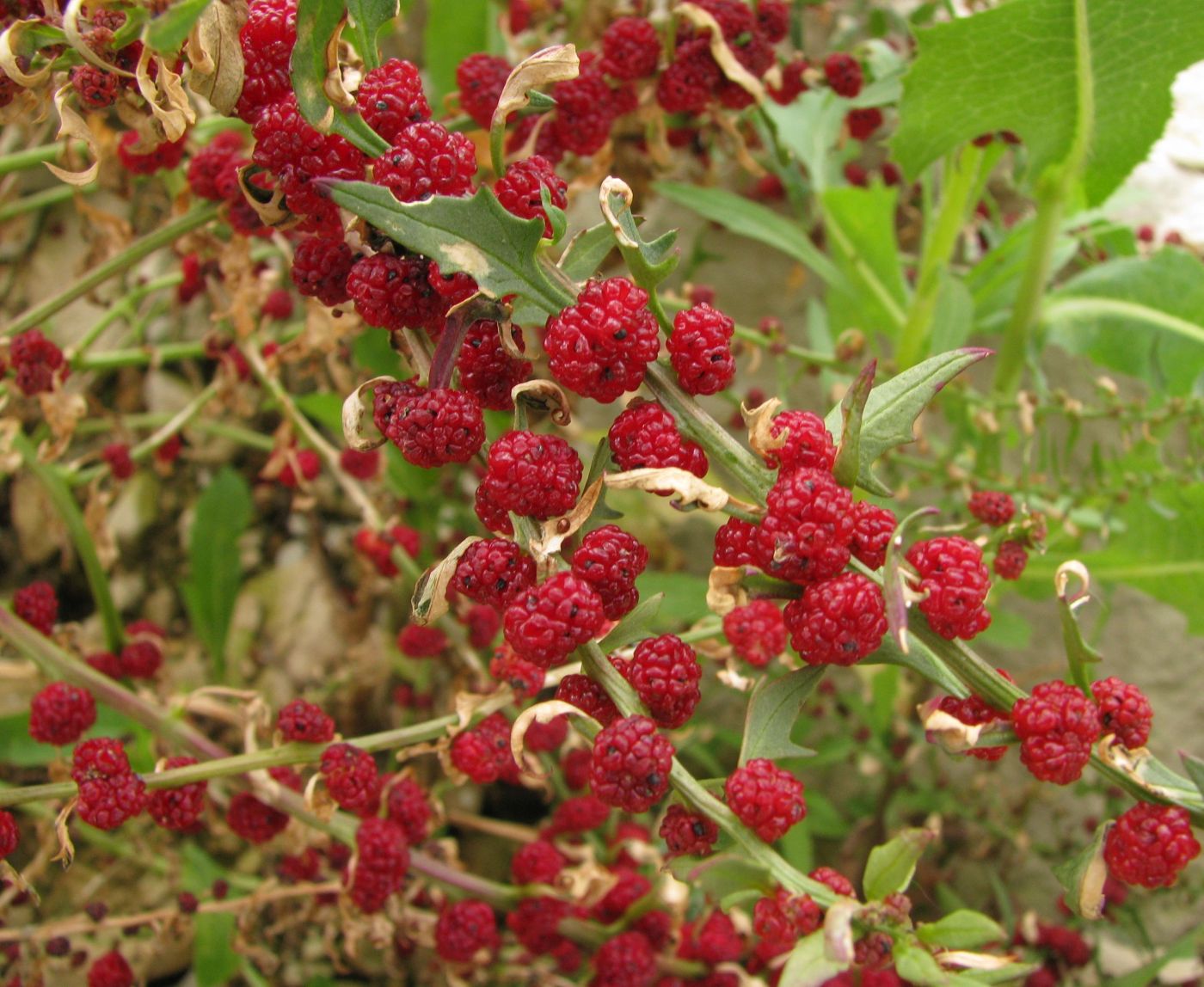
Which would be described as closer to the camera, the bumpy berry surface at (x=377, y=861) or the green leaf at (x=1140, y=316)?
the bumpy berry surface at (x=377, y=861)

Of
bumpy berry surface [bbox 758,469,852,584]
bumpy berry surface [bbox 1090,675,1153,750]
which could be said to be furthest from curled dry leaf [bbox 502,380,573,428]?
bumpy berry surface [bbox 1090,675,1153,750]

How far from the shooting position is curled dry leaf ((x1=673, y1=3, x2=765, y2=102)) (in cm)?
97

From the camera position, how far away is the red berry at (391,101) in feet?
2.06

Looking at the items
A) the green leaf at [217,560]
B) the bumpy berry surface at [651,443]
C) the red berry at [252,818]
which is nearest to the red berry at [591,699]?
the bumpy berry surface at [651,443]

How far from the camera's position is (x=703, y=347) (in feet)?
2.00

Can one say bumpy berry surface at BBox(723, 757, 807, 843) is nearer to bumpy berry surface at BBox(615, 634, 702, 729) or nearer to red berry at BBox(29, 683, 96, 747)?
bumpy berry surface at BBox(615, 634, 702, 729)

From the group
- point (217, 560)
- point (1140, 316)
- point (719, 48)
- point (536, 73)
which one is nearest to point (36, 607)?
point (217, 560)

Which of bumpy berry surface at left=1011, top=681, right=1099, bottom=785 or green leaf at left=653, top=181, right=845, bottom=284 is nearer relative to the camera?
bumpy berry surface at left=1011, top=681, right=1099, bottom=785

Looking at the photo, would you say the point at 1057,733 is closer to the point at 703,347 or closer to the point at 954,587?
the point at 954,587

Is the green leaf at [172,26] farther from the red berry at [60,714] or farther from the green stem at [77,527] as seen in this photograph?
the green stem at [77,527]

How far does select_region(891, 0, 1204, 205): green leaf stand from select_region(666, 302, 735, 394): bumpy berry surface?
587mm

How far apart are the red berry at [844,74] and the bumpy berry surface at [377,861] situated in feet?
2.96

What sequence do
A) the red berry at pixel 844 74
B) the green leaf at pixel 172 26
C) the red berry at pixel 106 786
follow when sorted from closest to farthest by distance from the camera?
the green leaf at pixel 172 26
the red berry at pixel 106 786
the red berry at pixel 844 74

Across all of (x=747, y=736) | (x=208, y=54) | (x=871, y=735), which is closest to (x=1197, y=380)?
(x=871, y=735)
